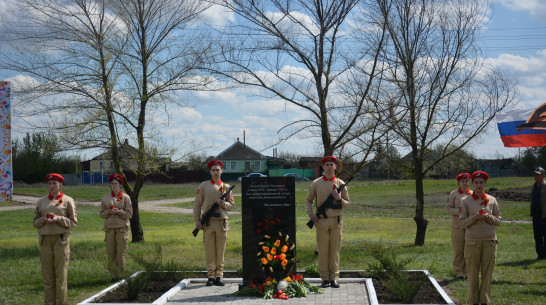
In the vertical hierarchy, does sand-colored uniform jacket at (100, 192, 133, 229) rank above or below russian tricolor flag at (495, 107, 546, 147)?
below

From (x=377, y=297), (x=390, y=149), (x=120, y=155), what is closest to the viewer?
(x=377, y=297)

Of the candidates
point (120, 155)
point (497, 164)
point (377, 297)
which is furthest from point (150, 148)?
point (497, 164)

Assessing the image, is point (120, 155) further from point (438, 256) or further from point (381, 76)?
point (438, 256)

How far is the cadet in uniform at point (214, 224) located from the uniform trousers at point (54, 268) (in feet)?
7.54

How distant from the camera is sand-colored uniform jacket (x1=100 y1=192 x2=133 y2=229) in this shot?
10.9 metres

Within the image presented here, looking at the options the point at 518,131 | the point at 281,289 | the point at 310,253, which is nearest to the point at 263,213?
the point at 281,289

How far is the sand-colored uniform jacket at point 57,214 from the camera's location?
868 centimetres

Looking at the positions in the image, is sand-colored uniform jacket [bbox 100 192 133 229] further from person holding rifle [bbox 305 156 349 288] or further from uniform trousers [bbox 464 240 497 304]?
uniform trousers [bbox 464 240 497 304]

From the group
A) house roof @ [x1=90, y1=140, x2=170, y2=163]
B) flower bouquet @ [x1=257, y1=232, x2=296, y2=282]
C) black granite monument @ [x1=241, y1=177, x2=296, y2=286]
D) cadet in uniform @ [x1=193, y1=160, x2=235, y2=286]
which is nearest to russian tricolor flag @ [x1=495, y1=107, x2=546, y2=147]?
black granite monument @ [x1=241, y1=177, x2=296, y2=286]

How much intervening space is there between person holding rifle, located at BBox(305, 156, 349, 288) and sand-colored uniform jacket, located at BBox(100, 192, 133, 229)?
140 inches

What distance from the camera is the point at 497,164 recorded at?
79188 millimetres

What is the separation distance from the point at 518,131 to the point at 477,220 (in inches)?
204

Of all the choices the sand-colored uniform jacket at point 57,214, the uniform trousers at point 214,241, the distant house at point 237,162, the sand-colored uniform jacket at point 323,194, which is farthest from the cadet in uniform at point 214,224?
the distant house at point 237,162

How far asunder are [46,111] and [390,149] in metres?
9.07
